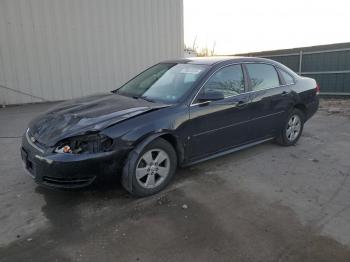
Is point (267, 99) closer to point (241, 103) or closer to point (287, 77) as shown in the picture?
point (241, 103)

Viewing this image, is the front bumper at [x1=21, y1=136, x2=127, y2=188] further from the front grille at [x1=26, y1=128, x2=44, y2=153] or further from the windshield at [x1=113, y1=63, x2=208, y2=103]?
the windshield at [x1=113, y1=63, x2=208, y2=103]

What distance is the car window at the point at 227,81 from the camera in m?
4.56

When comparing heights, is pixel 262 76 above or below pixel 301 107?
above

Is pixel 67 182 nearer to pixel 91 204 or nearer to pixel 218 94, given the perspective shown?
pixel 91 204

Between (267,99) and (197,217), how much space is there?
2.53 metres

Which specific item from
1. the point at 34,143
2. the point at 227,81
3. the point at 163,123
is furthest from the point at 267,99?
the point at 34,143

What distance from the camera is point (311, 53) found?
12.0 m

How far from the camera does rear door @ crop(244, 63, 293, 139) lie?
509 centimetres

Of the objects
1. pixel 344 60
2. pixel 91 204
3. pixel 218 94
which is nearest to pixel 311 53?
pixel 344 60

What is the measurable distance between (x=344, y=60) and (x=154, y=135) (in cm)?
949

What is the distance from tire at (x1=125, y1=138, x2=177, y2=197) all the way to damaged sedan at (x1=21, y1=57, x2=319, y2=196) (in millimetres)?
12

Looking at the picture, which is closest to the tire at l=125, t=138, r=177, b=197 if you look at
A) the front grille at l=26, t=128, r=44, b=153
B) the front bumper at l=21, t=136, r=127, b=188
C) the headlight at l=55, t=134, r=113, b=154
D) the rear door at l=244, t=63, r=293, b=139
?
the front bumper at l=21, t=136, r=127, b=188

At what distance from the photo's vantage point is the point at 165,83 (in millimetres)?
4727

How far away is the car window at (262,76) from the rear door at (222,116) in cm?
22
